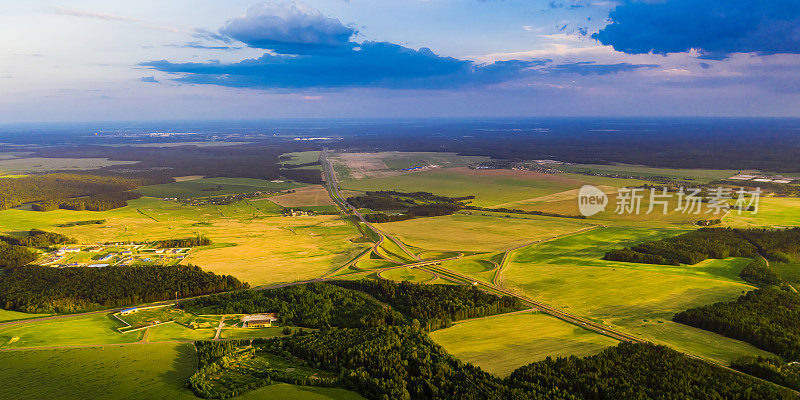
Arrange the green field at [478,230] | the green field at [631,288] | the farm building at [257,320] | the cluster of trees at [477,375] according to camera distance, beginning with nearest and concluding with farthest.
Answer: the cluster of trees at [477,375] → the green field at [631,288] → the farm building at [257,320] → the green field at [478,230]

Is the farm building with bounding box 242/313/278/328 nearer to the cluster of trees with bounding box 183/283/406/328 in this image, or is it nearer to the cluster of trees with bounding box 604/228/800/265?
the cluster of trees with bounding box 183/283/406/328

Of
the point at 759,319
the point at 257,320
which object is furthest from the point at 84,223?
the point at 759,319

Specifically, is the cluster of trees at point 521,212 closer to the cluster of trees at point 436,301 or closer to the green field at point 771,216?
the green field at point 771,216

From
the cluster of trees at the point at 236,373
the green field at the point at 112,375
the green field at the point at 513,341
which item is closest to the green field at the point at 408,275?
the green field at the point at 513,341

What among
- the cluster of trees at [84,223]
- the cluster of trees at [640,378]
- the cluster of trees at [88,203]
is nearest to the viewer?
the cluster of trees at [640,378]

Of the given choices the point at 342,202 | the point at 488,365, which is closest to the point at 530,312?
the point at 488,365

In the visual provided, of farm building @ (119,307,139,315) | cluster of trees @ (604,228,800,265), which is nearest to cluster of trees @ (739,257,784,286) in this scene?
cluster of trees @ (604,228,800,265)

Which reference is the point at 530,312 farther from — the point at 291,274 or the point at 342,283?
the point at 291,274
